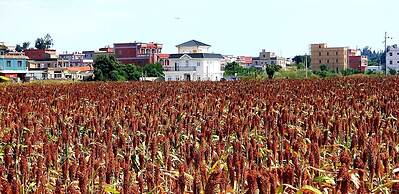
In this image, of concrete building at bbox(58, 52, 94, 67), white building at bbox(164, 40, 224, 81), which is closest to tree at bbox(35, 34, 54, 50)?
concrete building at bbox(58, 52, 94, 67)

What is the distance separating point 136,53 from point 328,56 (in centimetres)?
3829

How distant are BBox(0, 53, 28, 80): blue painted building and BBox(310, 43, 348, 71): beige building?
57412 mm

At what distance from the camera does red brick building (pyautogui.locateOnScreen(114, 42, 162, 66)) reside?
281 ft

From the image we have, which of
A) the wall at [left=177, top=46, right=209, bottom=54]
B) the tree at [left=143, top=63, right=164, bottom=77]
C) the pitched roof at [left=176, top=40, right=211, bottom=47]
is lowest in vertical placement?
the tree at [left=143, top=63, right=164, bottom=77]

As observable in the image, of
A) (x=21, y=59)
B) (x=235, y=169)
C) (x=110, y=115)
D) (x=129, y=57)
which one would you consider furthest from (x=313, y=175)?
(x=129, y=57)

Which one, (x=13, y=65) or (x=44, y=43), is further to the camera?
(x=44, y=43)

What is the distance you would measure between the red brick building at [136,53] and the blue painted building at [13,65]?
24067 mm

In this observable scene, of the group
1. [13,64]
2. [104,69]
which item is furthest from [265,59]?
[104,69]

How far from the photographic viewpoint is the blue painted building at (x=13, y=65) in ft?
197

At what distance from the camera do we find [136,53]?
86000mm

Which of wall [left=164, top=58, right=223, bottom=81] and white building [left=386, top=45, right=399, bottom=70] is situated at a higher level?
white building [left=386, top=45, right=399, bottom=70]

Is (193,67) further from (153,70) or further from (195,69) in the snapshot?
(153,70)

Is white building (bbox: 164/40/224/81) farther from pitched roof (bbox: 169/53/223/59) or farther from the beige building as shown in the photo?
the beige building

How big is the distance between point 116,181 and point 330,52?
106 m
